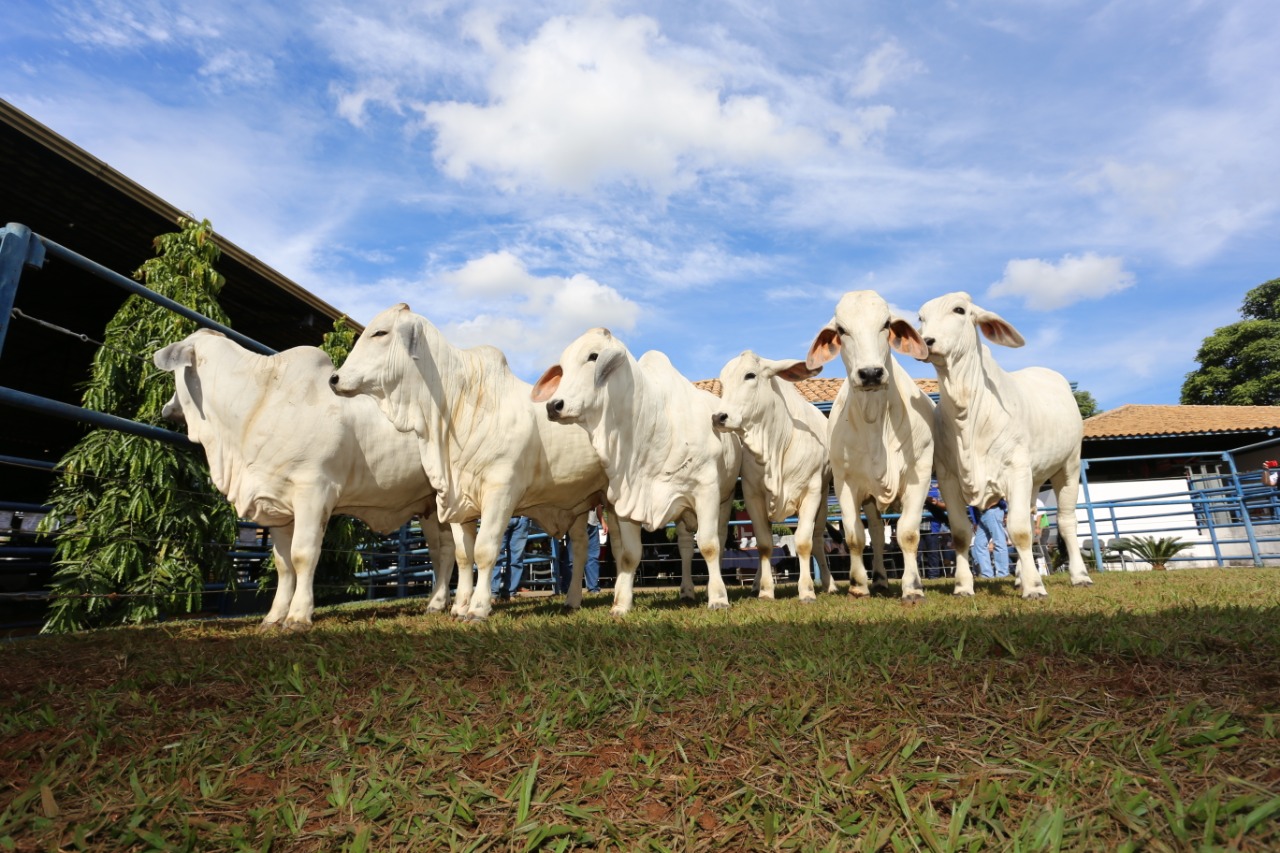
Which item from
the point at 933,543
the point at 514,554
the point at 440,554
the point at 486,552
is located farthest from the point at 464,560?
the point at 933,543

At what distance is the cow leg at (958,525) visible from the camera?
6262mm

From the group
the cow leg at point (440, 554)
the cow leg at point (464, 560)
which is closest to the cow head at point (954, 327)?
the cow leg at point (464, 560)

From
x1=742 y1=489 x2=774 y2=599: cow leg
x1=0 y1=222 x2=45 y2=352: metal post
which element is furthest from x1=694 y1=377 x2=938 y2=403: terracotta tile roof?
x1=0 y1=222 x2=45 y2=352: metal post

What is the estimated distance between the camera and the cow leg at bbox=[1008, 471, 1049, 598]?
18.6 ft

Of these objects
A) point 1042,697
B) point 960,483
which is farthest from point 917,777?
point 960,483

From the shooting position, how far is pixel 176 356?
5484 mm

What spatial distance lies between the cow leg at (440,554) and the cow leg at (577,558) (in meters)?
1.10

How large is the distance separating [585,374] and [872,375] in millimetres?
2058

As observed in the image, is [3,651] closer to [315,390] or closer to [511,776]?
[315,390]

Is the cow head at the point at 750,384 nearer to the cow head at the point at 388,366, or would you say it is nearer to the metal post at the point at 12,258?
the cow head at the point at 388,366

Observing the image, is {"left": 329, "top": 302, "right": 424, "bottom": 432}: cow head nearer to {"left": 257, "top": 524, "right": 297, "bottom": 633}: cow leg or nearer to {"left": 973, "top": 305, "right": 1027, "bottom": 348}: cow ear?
{"left": 257, "top": 524, "right": 297, "bottom": 633}: cow leg

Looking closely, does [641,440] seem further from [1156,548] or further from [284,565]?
[1156,548]

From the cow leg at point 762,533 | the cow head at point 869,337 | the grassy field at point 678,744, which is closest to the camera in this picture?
the grassy field at point 678,744

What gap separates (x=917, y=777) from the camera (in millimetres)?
2029
